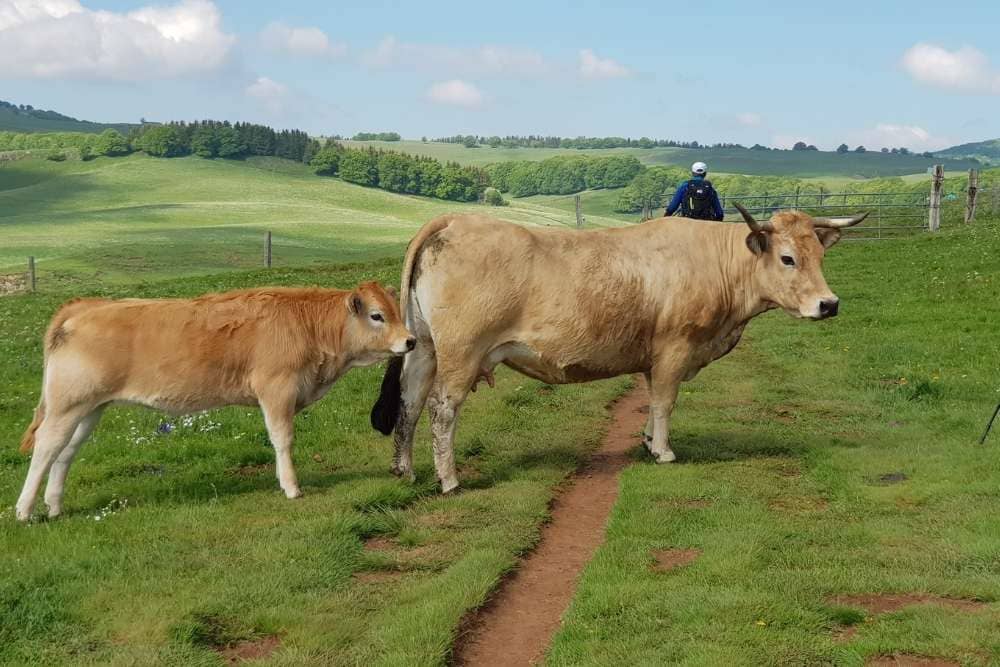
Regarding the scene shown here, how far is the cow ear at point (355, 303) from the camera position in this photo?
10602 mm

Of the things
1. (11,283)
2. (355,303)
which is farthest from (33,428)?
(11,283)

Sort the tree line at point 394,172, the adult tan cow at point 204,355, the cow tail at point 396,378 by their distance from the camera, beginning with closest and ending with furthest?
the adult tan cow at point 204,355 < the cow tail at point 396,378 < the tree line at point 394,172

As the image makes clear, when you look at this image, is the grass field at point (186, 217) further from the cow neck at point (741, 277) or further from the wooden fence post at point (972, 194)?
the cow neck at point (741, 277)

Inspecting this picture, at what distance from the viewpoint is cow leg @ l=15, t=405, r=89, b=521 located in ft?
30.6

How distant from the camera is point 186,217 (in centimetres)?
8669

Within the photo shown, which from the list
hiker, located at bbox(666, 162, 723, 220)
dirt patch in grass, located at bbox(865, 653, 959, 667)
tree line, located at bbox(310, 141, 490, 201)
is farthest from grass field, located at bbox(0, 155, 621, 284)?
dirt patch in grass, located at bbox(865, 653, 959, 667)

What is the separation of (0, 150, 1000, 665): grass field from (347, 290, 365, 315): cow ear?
1.71 metres

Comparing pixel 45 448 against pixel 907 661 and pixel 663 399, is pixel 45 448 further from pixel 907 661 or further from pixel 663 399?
pixel 907 661

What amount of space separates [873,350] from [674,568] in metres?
11.0

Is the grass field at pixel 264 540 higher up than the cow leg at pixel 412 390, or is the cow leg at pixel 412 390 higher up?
the cow leg at pixel 412 390

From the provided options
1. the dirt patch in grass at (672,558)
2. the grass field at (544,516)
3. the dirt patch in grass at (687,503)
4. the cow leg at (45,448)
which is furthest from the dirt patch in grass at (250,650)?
the dirt patch in grass at (687,503)

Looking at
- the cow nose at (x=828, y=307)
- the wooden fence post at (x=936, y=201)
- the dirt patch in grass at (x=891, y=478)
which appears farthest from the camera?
the wooden fence post at (x=936, y=201)

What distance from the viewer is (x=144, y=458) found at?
1154 cm

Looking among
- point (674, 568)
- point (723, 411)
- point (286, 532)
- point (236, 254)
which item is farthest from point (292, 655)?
point (236, 254)
